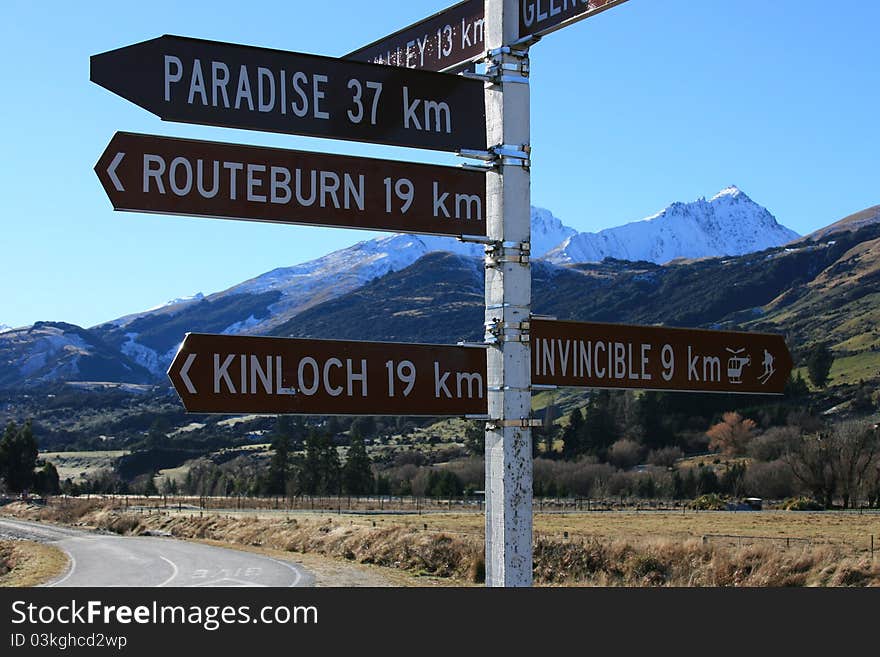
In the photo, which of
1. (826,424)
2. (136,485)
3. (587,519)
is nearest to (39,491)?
(136,485)

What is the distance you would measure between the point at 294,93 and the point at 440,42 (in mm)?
1270

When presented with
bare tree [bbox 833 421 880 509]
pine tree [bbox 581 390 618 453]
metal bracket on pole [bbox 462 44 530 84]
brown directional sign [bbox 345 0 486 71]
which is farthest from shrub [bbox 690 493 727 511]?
metal bracket on pole [bbox 462 44 530 84]

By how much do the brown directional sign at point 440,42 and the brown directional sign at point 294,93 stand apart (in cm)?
42

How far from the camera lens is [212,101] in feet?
19.0

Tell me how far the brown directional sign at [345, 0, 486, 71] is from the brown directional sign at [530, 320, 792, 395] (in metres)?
1.71

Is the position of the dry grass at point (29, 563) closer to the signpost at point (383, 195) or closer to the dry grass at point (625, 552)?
the dry grass at point (625, 552)

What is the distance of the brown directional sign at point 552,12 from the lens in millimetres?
5988

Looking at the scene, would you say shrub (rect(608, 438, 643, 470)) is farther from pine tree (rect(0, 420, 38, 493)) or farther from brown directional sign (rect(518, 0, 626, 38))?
brown directional sign (rect(518, 0, 626, 38))

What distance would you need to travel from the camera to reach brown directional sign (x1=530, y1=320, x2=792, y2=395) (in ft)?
20.4

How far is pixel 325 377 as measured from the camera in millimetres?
5824

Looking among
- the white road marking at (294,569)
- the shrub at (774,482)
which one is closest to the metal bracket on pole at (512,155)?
the white road marking at (294,569)

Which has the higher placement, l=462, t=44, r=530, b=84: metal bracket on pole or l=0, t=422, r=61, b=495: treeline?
l=462, t=44, r=530, b=84: metal bracket on pole

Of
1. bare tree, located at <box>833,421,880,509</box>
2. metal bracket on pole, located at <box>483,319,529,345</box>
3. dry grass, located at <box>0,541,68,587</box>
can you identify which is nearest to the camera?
metal bracket on pole, located at <box>483,319,529,345</box>
